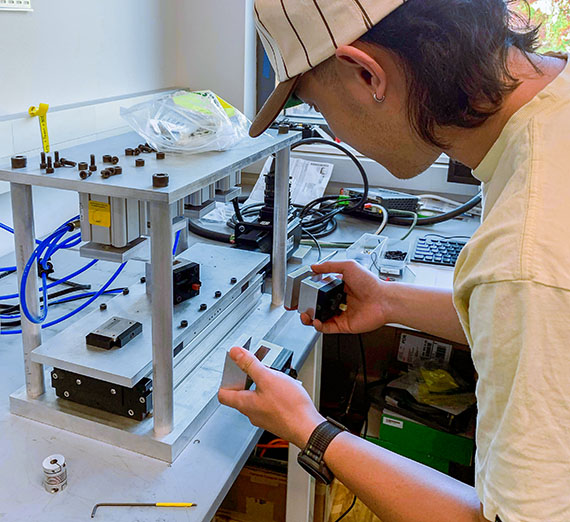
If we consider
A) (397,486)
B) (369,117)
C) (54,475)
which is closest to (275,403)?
(397,486)

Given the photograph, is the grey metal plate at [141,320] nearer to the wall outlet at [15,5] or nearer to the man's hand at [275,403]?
the man's hand at [275,403]

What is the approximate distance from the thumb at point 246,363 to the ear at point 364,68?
0.42 meters

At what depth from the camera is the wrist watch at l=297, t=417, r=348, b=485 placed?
2.76 ft

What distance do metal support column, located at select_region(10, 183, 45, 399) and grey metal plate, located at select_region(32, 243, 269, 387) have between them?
28 millimetres

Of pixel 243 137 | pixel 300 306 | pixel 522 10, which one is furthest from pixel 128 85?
pixel 522 10

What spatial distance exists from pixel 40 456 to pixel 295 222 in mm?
934

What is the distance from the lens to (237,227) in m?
1.58

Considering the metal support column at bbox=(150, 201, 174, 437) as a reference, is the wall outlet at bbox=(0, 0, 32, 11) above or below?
above

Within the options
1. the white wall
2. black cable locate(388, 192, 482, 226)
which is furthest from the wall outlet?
black cable locate(388, 192, 482, 226)

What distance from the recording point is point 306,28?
28.9 inches

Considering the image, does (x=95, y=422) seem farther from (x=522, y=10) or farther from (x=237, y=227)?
(x=522, y=10)

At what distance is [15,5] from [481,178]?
1.24m

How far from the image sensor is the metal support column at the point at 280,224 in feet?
4.27

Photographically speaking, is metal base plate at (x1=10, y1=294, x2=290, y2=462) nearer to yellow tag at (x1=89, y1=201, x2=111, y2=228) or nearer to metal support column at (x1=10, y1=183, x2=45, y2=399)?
metal support column at (x1=10, y1=183, x2=45, y2=399)
